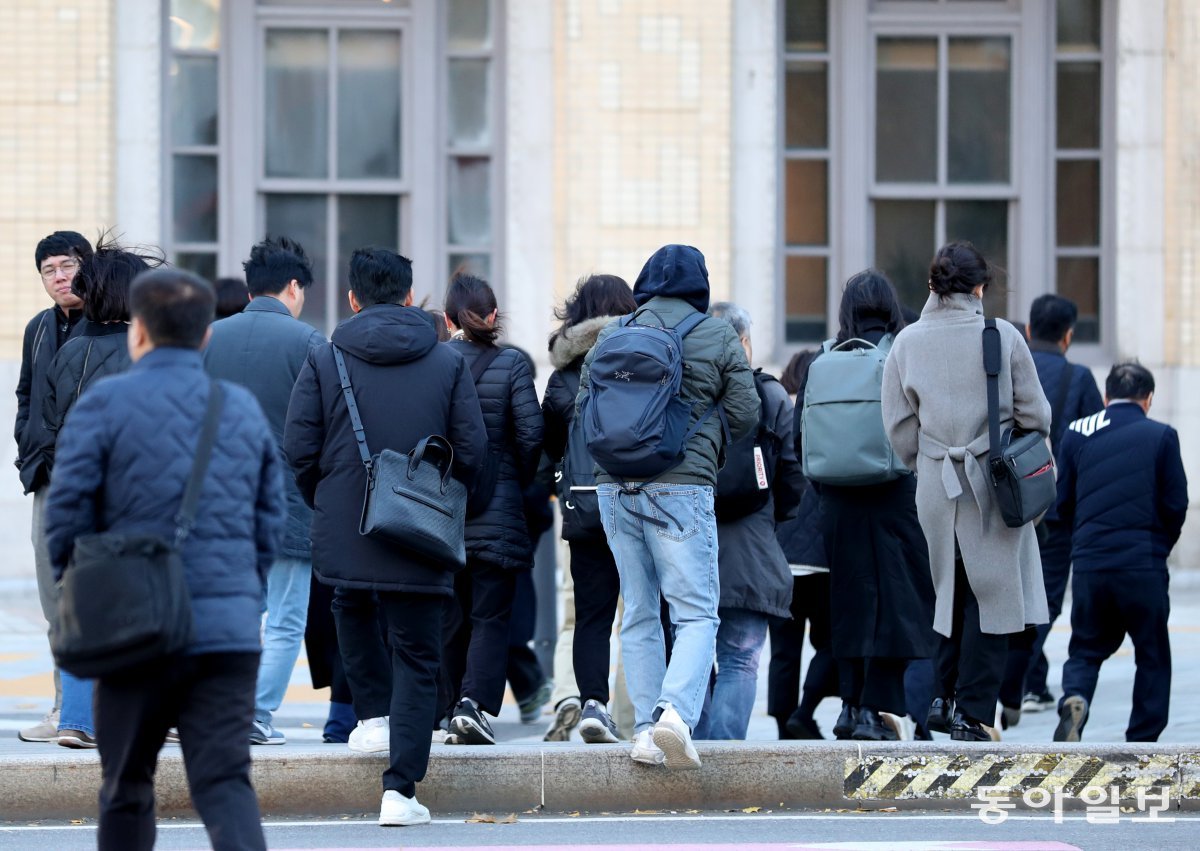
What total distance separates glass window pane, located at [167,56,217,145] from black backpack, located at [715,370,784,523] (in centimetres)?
820

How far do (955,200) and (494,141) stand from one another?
3422 millimetres

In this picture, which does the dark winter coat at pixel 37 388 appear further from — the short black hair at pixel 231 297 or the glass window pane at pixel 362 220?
the glass window pane at pixel 362 220

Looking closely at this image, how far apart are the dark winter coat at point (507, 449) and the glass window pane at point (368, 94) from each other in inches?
292

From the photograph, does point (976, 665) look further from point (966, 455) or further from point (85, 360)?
point (85, 360)

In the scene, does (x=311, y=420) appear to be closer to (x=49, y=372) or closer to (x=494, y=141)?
(x=49, y=372)

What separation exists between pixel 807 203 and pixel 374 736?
8777mm

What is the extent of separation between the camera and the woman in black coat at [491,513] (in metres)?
7.77

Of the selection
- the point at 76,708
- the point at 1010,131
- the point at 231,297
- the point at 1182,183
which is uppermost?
the point at 1010,131

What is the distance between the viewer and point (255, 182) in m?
14.9

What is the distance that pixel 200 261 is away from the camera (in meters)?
15.0

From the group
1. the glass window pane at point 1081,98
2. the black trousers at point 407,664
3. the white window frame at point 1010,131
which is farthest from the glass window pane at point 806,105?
the black trousers at point 407,664

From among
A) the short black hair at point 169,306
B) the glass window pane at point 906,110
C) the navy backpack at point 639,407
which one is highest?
the glass window pane at point 906,110

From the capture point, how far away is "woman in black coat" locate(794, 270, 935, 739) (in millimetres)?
7957

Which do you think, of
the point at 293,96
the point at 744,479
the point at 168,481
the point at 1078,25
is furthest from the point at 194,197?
the point at 168,481
